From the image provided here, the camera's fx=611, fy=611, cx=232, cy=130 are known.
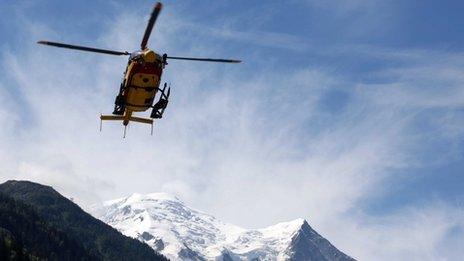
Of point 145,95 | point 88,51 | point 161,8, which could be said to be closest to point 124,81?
point 145,95

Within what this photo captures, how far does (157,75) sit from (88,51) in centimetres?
597

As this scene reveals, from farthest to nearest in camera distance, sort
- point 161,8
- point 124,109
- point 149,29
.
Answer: point 124,109 < point 149,29 < point 161,8

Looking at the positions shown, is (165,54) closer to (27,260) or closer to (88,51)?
(88,51)

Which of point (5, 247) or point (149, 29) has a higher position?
point (5, 247)

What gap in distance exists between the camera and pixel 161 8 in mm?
40250

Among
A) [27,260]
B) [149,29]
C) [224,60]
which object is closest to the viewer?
[149,29]

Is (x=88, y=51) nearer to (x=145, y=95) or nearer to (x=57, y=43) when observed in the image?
(x=57, y=43)

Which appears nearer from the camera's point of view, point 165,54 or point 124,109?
point 165,54

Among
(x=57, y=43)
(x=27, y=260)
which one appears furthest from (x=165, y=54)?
(x=27, y=260)

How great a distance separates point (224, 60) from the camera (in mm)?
46562

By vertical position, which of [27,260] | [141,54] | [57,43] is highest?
[27,260]

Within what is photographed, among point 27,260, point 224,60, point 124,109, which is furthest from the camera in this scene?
point 27,260

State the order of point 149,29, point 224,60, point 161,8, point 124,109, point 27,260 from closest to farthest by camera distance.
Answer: point 161,8
point 149,29
point 224,60
point 124,109
point 27,260

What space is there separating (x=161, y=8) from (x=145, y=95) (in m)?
10.0
